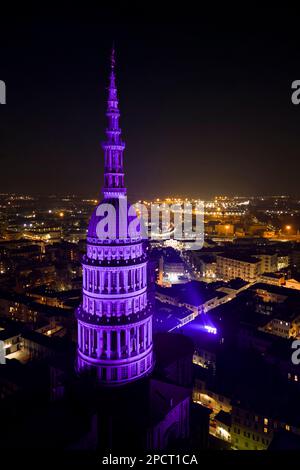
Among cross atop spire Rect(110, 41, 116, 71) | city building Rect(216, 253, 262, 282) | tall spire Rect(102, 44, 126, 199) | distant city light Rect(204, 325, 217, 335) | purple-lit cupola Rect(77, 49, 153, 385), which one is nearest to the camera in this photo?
purple-lit cupola Rect(77, 49, 153, 385)

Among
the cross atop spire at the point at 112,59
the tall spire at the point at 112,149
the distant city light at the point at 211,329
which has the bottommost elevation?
the distant city light at the point at 211,329

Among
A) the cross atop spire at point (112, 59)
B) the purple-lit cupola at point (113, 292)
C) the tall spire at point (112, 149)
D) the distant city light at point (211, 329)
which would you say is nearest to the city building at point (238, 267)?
the distant city light at point (211, 329)

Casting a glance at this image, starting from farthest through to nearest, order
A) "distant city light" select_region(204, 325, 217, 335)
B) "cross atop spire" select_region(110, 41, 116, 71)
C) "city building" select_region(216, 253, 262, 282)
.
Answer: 1. "city building" select_region(216, 253, 262, 282)
2. "distant city light" select_region(204, 325, 217, 335)
3. "cross atop spire" select_region(110, 41, 116, 71)

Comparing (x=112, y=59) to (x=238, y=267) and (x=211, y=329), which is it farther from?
(x=238, y=267)

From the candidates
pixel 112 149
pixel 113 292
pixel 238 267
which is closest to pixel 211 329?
pixel 113 292

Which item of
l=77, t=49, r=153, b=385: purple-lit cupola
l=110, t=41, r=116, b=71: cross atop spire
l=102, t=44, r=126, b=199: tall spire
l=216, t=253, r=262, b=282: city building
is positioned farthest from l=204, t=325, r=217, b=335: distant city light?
l=216, t=253, r=262, b=282: city building

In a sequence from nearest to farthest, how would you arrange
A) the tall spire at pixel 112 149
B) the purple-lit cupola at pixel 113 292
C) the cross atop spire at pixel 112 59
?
the purple-lit cupola at pixel 113 292 → the cross atop spire at pixel 112 59 → the tall spire at pixel 112 149

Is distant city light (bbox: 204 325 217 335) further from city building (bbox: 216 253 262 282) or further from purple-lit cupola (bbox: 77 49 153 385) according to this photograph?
city building (bbox: 216 253 262 282)

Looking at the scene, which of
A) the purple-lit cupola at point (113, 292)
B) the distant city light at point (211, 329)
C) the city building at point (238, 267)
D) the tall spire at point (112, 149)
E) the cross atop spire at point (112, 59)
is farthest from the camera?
the city building at point (238, 267)

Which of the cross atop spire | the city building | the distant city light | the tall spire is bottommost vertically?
the distant city light

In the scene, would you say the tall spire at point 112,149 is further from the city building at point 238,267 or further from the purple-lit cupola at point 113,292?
the city building at point 238,267
